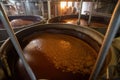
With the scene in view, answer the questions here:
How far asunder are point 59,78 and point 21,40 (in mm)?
718

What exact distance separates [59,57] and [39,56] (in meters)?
0.22

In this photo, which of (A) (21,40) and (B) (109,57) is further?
(A) (21,40)

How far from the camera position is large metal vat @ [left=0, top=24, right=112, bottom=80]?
1008 millimetres

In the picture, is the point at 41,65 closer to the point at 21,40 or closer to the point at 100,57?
the point at 21,40

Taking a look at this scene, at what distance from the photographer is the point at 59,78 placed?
3.33 feet

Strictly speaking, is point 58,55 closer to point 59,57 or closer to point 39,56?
point 59,57

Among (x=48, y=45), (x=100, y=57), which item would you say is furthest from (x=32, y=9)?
(x=100, y=57)

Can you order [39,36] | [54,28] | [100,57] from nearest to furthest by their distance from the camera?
[100,57], [39,36], [54,28]

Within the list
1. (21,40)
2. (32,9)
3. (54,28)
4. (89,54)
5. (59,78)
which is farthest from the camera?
(32,9)

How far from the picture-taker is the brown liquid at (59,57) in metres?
1.05

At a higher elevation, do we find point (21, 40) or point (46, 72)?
point (21, 40)

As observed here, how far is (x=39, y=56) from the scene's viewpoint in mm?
1181

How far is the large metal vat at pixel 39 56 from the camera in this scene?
3.31 feet

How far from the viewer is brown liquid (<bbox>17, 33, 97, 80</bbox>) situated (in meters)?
1.05
